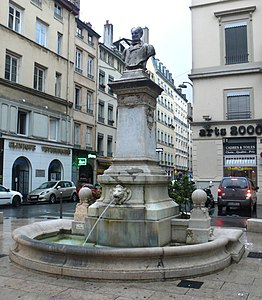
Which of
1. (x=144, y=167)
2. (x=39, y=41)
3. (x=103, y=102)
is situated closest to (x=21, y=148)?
(x=39, y=41)

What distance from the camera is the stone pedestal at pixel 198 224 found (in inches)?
267

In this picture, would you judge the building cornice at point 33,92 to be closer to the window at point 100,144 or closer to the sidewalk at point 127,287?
the window at point 100,144

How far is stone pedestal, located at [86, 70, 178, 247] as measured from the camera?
6582mm

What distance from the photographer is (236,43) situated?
80.1ft

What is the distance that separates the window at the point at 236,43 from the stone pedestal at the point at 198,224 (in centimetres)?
1963

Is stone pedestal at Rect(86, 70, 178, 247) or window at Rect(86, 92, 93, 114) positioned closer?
stone pedestal at Rect(86, 70, 178, 247)

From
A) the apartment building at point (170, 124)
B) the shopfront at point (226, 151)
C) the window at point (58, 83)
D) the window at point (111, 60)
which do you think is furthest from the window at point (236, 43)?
the apartment building at point (170, 124)

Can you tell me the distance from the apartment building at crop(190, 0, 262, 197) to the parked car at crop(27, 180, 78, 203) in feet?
30.4

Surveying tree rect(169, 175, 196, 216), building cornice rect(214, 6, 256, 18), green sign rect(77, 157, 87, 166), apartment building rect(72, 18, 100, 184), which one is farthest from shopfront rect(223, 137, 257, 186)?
tree rect(169, 175, 196, 216)

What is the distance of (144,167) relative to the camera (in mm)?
7152

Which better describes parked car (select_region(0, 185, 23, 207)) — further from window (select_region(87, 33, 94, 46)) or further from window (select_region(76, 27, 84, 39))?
window (select_region(87, 33, 94, 46))

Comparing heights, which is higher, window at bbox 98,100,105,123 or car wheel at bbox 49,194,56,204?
window at bbox 98,100,105,123

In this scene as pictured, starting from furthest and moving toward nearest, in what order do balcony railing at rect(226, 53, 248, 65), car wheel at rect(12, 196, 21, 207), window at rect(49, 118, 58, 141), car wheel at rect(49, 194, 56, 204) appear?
window at rect(49, 118, 58, 141) < car wheel at rect(49, 194, 56, 204) < balcony railing at rect(226, 53, 248, 65) < car wheel at rect(12, 196, 21, 207)

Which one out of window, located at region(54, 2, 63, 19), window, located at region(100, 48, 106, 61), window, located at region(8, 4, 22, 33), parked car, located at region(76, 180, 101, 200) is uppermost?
window, located at region(54, 2, 63, 19)
